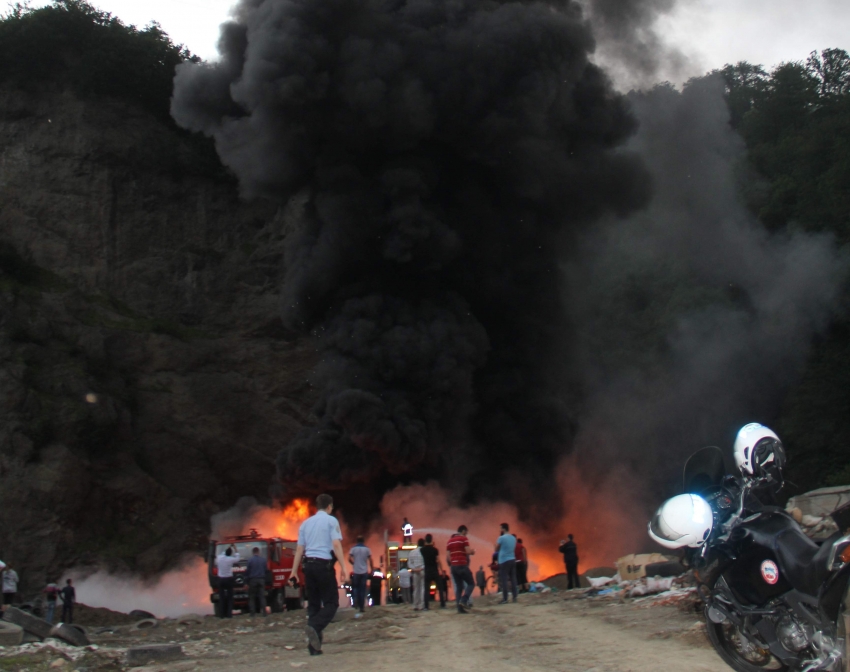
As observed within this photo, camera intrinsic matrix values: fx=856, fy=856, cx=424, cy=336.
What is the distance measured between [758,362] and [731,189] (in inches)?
358

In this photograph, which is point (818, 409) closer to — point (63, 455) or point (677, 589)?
point (677, 589)

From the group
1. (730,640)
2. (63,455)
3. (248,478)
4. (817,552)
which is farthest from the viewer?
(248,478)

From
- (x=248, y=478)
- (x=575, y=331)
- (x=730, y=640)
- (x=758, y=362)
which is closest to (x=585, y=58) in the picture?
(x=575, y=331)

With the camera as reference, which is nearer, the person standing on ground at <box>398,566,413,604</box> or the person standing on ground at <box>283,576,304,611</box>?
the person standing on ground at <box>398,566,413,604</box>

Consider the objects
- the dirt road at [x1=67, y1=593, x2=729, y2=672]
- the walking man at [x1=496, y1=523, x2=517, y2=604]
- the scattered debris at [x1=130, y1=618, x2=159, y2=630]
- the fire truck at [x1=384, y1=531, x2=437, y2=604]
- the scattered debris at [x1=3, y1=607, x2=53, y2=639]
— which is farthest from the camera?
the fire truck at [x1=384, y1=531, x2=437, y2=604]

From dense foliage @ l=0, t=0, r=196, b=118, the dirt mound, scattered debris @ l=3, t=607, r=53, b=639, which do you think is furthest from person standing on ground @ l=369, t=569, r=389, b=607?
dense foliage @ l=0, t=0, r=196, b=118

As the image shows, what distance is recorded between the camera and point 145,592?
25.0 metres

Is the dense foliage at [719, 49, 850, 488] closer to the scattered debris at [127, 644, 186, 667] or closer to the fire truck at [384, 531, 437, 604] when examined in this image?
the fire truck at [384, 531, 437, 604]

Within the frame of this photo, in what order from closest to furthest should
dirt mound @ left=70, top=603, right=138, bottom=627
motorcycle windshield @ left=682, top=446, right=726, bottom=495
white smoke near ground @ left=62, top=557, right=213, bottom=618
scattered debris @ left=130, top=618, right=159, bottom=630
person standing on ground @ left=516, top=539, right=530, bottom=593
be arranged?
motorcycle windshield @ left=682, top=446, right=726, bottom=495 < scattered debris @ left=130, top=618, right=159, bottom=630 < person standing on ground @ left=516, top=539, right=530, bottom=593 < dirt mound @ left=70, top=603, right=138, bottom=627 < white smoke near ground @ left=62, top=557, right=213, bottom=618

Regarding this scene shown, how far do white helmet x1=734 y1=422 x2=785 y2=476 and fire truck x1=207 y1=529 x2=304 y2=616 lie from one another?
1466 cm

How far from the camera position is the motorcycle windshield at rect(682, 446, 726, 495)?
5258mm

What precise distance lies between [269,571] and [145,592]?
8.40 m

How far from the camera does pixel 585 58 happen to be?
29719 mm

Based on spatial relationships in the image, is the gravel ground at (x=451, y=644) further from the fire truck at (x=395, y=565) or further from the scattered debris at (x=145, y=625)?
the fire truck at (x=395, y=565)
